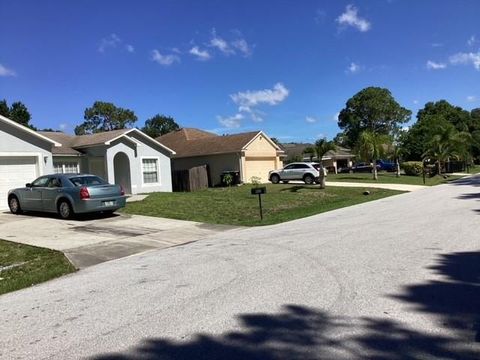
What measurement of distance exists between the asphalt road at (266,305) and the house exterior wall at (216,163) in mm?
25923

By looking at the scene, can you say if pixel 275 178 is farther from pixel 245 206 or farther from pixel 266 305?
pixel 266 305

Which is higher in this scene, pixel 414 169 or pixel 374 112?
pixel 374 112

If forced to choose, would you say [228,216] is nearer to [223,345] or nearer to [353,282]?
[353,282]

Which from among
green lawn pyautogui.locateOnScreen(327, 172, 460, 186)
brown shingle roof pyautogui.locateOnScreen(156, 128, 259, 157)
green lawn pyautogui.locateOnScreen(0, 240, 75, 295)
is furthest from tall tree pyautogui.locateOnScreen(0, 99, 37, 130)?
green lawn pyautogui.locateOnScreen(0, 240, 75, 295)

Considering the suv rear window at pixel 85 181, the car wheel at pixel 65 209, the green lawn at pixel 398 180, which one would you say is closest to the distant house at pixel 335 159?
the green lawn at pixel 398 180

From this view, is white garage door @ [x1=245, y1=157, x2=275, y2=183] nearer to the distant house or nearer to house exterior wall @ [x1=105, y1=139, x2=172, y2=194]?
house exterior wall @ [x1=105, y1=139, x2=172, y2=194]

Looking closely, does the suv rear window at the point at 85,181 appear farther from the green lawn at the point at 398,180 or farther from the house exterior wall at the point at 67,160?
the green lawn at the point at 398,180

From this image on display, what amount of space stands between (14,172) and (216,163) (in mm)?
17925

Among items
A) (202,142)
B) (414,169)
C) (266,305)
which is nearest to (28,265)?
(266,305)

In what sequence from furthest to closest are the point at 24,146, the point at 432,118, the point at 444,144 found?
the point at 432,118
the point at 444,144
the point at 24,146

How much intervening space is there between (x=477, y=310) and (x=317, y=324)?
1.75m

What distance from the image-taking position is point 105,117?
253 feet

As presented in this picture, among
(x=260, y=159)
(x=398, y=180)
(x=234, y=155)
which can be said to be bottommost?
(x=398, y=180)

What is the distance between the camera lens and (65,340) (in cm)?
485
